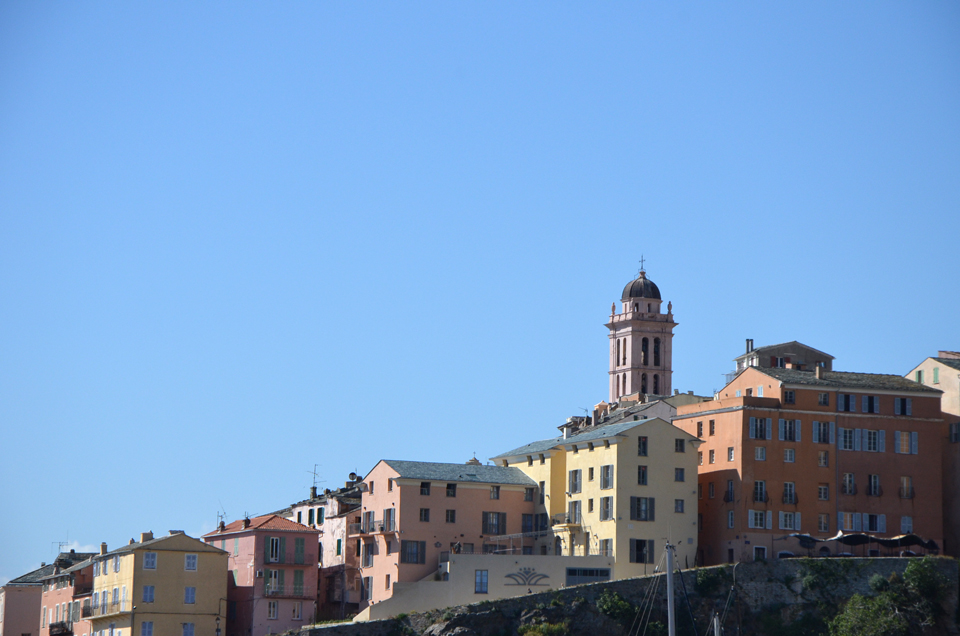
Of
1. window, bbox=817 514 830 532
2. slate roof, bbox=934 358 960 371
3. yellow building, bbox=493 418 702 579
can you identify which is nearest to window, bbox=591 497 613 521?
yellow building, bbox=493 418 702 579

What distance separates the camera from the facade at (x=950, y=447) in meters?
112

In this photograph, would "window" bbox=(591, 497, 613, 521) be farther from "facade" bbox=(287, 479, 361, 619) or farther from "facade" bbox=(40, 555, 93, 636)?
"facade" bbox=(40, 555, 93, 636)

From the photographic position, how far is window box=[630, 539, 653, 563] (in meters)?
104

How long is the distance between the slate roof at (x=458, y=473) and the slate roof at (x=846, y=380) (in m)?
18.9

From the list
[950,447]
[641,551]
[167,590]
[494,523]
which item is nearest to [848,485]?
[950,447]

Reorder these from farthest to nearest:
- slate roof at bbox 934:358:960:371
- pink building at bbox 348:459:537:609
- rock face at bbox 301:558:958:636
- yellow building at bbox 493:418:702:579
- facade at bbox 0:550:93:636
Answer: facade at bbox 0:550:93:636 < slate roof at bbox 934:358:960:371 < pink building at bbox 348:459:537:609 < yellow building at bbox 493:418:702:579 < rock face at bbox 301:558:958:636

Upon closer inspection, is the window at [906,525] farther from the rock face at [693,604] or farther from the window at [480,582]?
the window at [480,582]

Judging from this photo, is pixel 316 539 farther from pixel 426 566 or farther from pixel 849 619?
pixel 849 619

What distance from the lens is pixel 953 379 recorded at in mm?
114938

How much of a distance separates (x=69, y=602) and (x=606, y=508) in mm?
41613

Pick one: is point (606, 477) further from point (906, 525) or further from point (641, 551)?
point (906, 525)

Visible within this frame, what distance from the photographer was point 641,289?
169000 mm

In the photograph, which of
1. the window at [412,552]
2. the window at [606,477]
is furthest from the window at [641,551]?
the window at [412,552]

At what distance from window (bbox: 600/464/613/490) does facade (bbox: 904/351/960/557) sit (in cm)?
2542
